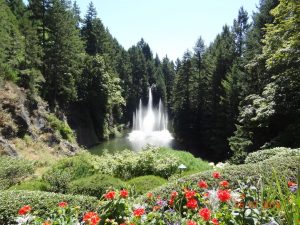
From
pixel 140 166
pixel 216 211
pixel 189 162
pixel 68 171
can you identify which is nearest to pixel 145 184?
pixel 140 166

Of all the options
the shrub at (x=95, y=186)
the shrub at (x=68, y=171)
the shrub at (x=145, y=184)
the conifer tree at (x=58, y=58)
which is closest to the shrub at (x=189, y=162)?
the shrub at (x=145, y=184)

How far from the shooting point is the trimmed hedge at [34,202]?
6.80 meters

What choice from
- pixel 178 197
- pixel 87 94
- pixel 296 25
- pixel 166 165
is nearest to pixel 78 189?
pixel 166 165

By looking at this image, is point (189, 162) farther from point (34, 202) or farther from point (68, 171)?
point (34, 202)

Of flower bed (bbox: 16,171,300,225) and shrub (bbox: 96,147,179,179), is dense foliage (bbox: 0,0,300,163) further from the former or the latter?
flower bed (bbox: 16,171,300,225)

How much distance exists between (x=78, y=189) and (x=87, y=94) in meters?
36.2

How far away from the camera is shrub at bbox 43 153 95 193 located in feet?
36.0

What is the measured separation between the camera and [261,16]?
32.2 metres

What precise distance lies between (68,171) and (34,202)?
17.8 feet

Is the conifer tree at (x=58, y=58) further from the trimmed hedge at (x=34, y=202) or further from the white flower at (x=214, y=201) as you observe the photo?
the white flower at (x=214, y=201)

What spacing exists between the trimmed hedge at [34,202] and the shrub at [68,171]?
3483 millimetres

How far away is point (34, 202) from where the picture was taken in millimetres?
7062

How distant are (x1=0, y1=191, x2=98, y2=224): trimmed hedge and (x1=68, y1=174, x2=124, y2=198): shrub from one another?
7.68ft

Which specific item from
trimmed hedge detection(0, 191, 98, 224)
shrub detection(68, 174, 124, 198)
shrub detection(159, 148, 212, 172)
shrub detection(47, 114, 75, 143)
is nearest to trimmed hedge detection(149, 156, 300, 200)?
trimmed hedge detection(0, 191, 98, 224)
